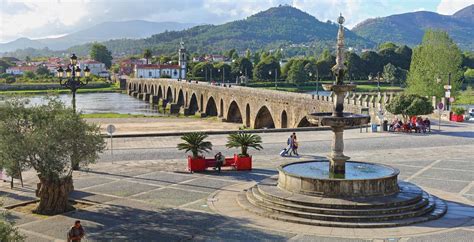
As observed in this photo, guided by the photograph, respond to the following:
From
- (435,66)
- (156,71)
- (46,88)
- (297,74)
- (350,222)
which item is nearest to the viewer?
(350,222)

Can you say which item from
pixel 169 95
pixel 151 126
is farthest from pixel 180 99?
pixel 151 126

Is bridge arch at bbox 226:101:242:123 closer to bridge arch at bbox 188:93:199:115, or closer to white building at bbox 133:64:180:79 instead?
bridge arch at bbox 188:93:199:115

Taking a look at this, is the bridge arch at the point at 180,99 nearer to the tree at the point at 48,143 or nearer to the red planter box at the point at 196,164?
the red planter box at the point at 196,164

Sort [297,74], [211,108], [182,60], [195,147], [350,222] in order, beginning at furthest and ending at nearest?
[182,60]
[297,74]
[211,108]
[195,147]
[350,222]

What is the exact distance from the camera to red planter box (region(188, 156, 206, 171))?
2356 centimetres

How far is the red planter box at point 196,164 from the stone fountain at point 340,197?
478 centimetres

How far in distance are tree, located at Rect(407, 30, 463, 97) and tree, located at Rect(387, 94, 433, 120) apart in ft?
82.5

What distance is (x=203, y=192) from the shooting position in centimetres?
1970

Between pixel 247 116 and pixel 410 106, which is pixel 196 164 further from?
pixel 247 116

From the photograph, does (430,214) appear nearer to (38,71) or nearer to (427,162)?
(427,162)

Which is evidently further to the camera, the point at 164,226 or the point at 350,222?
the point at 350,222

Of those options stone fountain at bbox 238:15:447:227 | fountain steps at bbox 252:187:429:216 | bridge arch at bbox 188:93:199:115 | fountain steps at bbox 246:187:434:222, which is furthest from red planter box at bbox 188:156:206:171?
bridge arch at bbox 188:93:199:115

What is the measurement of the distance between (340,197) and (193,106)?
8355 centimetres

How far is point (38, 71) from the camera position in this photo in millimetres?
196500
